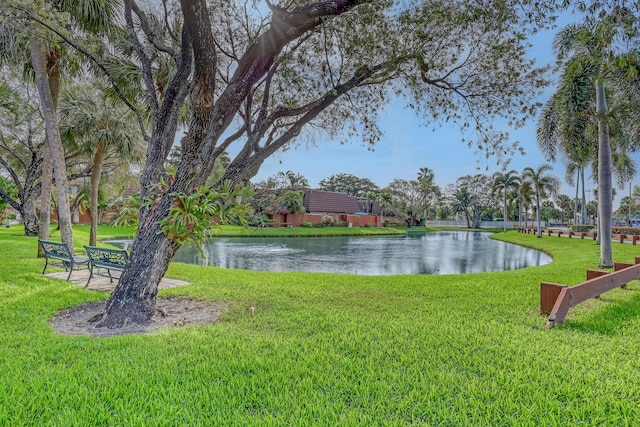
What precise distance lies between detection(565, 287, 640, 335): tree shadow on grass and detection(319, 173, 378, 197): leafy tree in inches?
2325

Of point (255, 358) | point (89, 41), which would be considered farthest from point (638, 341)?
point (89, 41)

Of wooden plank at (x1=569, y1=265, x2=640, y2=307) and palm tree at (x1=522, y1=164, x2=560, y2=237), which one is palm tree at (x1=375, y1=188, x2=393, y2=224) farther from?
wooden plank at (x1=569, y1=265, x2=640, y2=307)

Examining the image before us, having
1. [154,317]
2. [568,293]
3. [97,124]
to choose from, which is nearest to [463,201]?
[97,124]

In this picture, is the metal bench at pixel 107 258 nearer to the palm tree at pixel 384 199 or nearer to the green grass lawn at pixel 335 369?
the green grass lawn at pixel 335 369

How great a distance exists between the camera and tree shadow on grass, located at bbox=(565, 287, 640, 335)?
12.7 feet

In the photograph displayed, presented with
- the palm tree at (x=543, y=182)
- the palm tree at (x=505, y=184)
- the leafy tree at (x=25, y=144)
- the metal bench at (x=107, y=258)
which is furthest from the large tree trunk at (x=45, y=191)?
the palm tree at (x=505, y=184)

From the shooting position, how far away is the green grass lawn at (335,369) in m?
2.18

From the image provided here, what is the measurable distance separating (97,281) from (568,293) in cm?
794

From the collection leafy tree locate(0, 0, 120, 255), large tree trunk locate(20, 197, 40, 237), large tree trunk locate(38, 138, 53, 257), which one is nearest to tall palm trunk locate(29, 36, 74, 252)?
leafy tree locate(0, 0, 120, 255)

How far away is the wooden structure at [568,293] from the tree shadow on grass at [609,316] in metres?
0.21

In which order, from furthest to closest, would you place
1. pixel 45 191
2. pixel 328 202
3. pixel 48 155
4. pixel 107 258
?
1. pixel 328 202
2. pixel 45 191
3. pixel 48 155
4. pixel 107 258

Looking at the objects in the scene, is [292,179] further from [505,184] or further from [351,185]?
[505,184]

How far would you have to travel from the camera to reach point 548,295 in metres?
4.38

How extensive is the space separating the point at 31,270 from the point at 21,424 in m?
7.26
